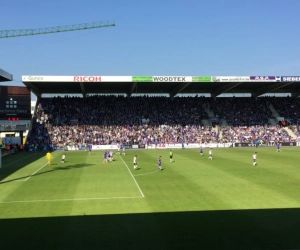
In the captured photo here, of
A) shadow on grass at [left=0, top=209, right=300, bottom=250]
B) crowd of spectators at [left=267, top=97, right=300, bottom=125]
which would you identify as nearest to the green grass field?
shadow on grass at [left=0, top=209, right=300, bottom=250]

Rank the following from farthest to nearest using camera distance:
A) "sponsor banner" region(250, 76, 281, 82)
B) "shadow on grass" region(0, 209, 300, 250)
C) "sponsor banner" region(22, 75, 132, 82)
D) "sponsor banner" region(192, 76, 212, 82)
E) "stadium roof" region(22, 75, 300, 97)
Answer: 1. "sponsor banner" region(250, 76, 281, 82)
2. "sponsor banner" region(192, 76, 212, 82)
3. "stadium roof" region(22, 75, 300, 97)
4. "sponsor banner" region(22, 75, 132, 82)
5. "shadow on grass" region(0, 209, 300, 250)

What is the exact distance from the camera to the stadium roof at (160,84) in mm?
54094

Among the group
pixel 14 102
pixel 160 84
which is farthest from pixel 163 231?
pixel 160 84

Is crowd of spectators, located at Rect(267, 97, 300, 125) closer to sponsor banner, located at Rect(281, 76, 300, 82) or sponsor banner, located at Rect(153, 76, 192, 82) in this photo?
sponsor banner, located at Rect(281, 76, 300, 82)

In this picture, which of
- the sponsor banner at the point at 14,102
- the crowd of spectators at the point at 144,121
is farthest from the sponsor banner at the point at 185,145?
the sponsor banner at the point at 14,102

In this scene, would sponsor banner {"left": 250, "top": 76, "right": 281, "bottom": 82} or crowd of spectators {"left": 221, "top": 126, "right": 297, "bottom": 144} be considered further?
crowd of spectators {"left": 221, "top": 126, "right": 297, "bottom": 144}

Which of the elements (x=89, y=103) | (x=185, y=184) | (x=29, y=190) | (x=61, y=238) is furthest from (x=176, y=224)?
(x=89, y=103)

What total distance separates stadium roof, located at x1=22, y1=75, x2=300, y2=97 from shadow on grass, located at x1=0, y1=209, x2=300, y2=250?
41.5 metres

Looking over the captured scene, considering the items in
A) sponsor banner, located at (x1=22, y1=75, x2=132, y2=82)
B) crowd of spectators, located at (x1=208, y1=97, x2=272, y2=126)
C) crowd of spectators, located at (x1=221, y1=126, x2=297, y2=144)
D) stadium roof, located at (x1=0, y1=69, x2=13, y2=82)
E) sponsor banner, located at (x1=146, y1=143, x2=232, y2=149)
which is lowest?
sponsor banner, located at (x1=146, y1=143, x2=232, y2=149)

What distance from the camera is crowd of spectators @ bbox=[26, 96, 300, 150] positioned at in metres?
56.8

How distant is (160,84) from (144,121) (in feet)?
25.3

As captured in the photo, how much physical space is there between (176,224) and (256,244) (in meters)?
3.40

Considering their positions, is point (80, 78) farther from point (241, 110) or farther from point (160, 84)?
point (241, 110)

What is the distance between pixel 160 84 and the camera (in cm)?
6125
